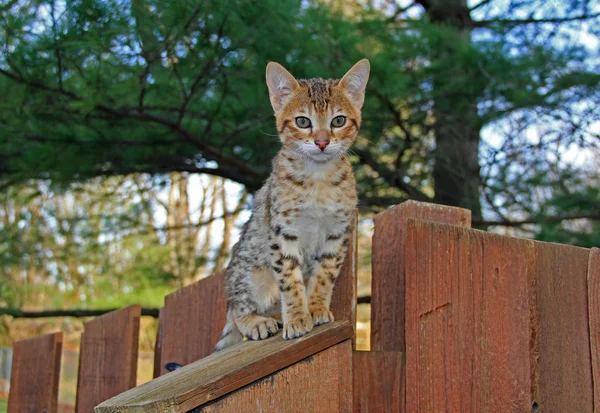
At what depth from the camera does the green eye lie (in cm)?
290

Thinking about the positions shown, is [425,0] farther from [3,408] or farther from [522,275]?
[3,408]

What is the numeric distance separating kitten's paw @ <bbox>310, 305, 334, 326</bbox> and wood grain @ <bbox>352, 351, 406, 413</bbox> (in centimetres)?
42

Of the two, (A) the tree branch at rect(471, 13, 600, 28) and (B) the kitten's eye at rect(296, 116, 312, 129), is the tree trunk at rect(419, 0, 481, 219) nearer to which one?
(A) the tree branch at rect(471, 13, 600, 28)

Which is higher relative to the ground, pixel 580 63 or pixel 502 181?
pixel 580 63

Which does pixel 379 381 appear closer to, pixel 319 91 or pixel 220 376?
pixel 220 376

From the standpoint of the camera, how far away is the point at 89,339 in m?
3.11

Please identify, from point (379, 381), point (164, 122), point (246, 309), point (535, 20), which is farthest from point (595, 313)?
point (535, 20)

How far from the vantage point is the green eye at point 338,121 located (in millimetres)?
2896

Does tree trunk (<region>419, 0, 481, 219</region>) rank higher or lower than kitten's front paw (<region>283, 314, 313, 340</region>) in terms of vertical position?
higher

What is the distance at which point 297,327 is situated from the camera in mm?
2203

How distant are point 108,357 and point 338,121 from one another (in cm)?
137

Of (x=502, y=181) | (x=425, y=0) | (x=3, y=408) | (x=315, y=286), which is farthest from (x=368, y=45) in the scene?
(x=3, y=408)

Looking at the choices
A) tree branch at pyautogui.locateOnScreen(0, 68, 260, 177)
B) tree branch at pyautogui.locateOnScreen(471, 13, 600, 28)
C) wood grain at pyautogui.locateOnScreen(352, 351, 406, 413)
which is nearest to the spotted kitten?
wood grain at pyautogui.locateOnScreen(352, 351, 406, 413)

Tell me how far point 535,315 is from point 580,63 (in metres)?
2.66
